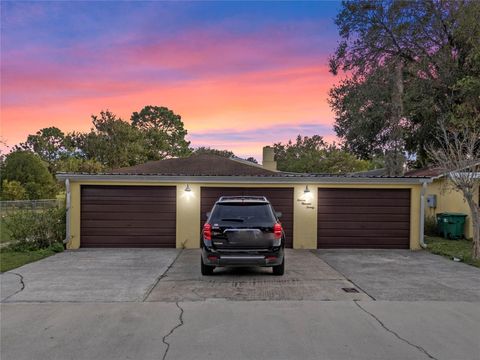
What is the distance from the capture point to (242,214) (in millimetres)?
8305

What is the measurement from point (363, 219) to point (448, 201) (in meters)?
5.61

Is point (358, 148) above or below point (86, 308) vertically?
above

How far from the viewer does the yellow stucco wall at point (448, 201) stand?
15195 millimetres

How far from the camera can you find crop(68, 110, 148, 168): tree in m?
37.4

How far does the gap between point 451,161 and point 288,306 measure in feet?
25.1

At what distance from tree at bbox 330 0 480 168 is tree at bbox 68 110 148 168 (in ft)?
70.1

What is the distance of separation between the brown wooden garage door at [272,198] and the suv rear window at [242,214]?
4.75 metres

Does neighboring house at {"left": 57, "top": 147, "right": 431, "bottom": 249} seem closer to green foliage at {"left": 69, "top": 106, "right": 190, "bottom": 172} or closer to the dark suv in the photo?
the dark suv

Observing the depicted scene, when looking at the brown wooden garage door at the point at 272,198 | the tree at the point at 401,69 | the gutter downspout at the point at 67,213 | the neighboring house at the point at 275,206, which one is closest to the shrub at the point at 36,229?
the gutter downspout at the point at 67,213

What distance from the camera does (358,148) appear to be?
75.0 feet

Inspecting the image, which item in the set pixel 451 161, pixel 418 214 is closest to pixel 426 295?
pixel 451 161

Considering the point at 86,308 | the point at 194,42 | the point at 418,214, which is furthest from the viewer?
the point at 194,42

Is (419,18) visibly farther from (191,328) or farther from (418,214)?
(191,328)

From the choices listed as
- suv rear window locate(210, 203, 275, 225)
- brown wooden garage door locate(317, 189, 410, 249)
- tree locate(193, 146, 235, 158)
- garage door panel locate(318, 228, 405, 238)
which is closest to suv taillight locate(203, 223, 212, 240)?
suv rear window locate(210, 203, 275, 225)
